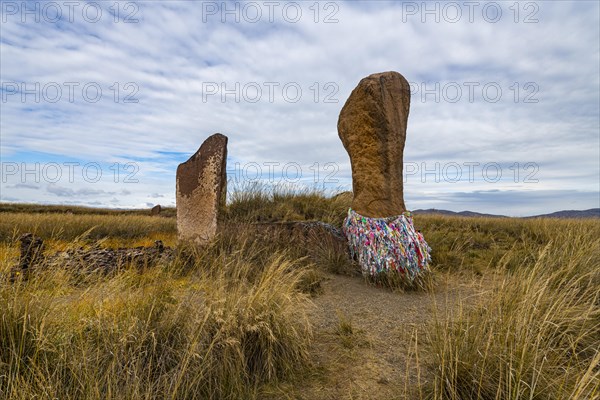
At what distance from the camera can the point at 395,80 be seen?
6.02 m

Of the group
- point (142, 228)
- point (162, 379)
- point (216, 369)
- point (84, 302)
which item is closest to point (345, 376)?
point (216, 369)

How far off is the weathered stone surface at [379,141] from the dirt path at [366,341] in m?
1.34

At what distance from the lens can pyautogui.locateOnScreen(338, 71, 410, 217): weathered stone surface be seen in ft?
19.1

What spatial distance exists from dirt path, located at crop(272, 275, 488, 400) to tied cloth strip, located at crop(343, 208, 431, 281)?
335mm

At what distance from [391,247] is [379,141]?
1590 mm

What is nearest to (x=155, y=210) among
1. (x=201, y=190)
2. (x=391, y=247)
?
(x=201, y=190)

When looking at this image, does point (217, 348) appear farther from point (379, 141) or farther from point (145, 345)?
point (379, 141)

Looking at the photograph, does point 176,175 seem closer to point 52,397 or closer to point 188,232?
point 188,232

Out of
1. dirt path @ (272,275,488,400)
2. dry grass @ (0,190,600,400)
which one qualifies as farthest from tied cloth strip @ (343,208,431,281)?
dry grass @ (0,190,600,400)

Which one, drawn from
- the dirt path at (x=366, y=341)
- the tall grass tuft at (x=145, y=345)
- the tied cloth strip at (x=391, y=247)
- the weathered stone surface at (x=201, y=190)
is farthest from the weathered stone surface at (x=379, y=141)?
the tall grass tuft at (x=145, y=345)

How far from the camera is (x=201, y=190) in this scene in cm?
681

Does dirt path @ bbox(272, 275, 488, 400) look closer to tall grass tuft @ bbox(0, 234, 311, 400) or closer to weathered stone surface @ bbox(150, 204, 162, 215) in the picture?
tall grass tuft @ bbox(0, 234, 311, 400)

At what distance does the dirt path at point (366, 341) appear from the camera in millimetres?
2676

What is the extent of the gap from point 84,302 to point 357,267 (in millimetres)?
3934
